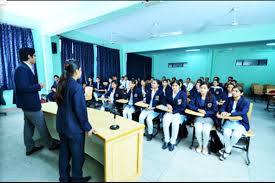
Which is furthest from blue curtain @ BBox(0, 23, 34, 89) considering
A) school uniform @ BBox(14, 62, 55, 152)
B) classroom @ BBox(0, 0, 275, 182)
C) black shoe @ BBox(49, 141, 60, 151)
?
black shoe @ BBox(49, 141, 60, 151)

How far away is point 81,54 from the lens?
6.49 m

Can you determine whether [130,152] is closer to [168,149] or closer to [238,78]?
[168,149]

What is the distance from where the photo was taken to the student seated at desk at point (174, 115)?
2.66 m

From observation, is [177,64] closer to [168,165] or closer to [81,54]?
[81,54]

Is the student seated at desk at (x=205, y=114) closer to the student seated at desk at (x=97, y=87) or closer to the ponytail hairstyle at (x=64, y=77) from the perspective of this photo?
the ponytail hairstyle at (x=64, y=77)

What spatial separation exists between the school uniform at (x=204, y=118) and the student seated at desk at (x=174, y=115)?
0.19m

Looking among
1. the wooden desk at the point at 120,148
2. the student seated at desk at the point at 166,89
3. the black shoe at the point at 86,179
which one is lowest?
the black shoe at the point at 86,179

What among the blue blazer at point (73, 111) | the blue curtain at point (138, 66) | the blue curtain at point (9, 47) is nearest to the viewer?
the blue blazer at point (73, 111)

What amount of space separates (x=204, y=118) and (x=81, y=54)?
226 inches

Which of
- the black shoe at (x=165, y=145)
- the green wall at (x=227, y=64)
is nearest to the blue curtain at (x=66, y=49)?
the black shoe at (x=165, y=145)

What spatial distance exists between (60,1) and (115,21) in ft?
6.16

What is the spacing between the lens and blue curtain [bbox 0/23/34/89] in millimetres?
4426

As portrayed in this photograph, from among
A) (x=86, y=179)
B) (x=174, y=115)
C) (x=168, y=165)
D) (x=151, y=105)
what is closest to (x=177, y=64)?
(x=151, y=105)

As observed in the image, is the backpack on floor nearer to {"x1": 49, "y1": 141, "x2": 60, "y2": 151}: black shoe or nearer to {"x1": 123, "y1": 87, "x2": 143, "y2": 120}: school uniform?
{"x1": 123, "y1": 87, "x2": 143, "y2": 120}: school uniform
